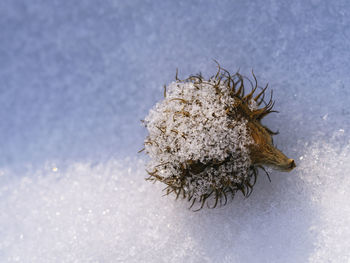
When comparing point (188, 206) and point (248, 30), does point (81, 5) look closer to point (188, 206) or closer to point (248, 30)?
point (248, 30)

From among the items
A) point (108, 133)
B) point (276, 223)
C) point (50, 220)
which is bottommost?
point (276, 223)

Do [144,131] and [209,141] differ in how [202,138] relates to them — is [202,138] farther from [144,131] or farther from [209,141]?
[144,131]

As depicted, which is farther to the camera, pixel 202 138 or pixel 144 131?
pixel 144 131

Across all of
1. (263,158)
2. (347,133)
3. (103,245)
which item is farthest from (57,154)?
(347,133)

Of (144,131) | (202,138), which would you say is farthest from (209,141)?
(144,131)
